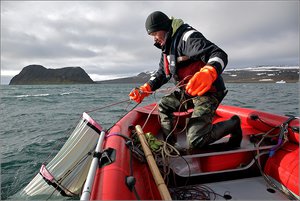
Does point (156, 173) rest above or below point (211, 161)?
above

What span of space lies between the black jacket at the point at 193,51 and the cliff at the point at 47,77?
166 m

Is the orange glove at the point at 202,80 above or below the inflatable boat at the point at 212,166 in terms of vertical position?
above

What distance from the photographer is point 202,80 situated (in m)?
2.48

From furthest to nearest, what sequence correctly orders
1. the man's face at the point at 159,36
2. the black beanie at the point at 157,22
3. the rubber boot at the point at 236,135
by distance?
the man's face at the point at 159,36
the black beanie at the point at 157,22
the rubber boot at the point at 236,135

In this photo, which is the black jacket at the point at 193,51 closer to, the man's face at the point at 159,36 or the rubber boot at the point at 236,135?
the man's face at the point at 159,36

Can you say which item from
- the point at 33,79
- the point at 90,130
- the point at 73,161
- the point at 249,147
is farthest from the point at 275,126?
the point at 33,79

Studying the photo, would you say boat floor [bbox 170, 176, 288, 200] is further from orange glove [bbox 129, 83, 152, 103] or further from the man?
orange glove [bbox 129, 83, 152, 103]

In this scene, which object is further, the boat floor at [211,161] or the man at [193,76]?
the boat floor at [211,161]

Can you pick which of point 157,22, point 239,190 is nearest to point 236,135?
point 239,190

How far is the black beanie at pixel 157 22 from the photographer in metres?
3.21

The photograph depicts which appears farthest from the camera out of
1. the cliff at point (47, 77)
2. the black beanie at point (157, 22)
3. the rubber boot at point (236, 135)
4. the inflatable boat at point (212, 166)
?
the cliff at point (47, 77)

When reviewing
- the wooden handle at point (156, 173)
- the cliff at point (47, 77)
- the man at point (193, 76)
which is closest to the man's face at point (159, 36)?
the man at point (193, 76)

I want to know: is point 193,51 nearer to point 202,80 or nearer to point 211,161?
point 202,80

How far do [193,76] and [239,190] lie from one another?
148 centimetres
